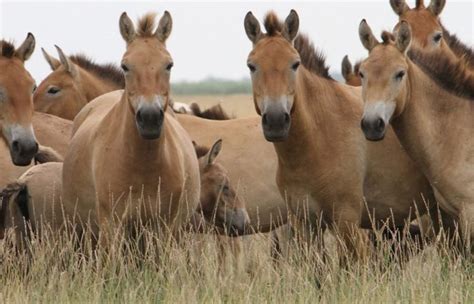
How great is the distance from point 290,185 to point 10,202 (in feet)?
7.29

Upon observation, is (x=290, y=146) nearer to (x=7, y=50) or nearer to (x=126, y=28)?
(x=126, y=28)

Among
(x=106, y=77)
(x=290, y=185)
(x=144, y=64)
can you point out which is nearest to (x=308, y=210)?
(x=290, y=185)

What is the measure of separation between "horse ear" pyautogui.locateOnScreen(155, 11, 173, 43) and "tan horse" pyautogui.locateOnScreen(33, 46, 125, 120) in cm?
372

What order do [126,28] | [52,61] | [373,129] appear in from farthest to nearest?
[52,61] → [126,28] → [373,129]

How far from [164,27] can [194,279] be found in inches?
75.9

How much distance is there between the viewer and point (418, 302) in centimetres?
780

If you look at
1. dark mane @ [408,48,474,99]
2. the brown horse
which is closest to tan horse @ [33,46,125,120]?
the brown horse

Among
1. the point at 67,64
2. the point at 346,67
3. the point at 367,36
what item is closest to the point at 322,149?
the point at 367,36

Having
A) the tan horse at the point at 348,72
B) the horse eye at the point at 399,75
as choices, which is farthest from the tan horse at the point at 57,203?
the tan horse at the point at 348,72

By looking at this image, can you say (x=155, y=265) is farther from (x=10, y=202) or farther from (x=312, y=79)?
(x=312, y=79)

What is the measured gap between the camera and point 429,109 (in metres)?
9.55

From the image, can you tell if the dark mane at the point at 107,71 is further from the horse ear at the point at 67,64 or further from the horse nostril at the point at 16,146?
the horse nostril at the point at 16,146

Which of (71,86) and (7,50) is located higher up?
(7,50)

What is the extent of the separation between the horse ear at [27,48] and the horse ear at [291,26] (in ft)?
7.47
